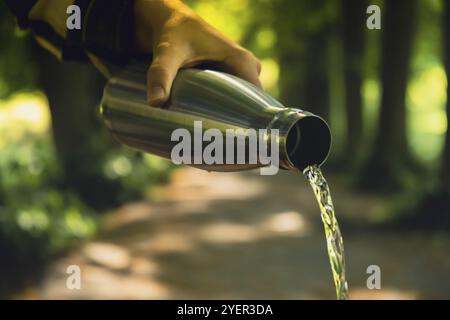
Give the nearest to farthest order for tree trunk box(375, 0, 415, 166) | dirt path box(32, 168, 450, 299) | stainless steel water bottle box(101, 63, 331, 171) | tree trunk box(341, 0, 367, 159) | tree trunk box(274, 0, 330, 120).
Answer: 1. stainless steel water bottle box(101, 63, 331, 171)
2. dirt path box(32, 168, 450, 299)
3. tree trunk box(375, 0, 415, 166)
4. tree trunk box(274, 0, 330, 120)
5. tree trunk box(341, 0, 367, 159)

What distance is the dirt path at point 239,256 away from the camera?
7.83 meters

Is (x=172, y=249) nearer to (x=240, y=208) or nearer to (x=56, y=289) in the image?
(x=56, y=289)

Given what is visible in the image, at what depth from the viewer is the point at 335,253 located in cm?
158

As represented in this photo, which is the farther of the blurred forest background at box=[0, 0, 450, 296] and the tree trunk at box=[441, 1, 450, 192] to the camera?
the blurred forest background at box=[0, 0, 450, 296]

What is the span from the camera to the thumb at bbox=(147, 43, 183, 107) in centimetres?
122

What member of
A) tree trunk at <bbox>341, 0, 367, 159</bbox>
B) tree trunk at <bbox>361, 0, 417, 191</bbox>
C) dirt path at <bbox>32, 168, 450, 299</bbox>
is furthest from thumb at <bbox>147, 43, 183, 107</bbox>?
tree trunk at <bbox>341, 0, 367, 159</bbox>

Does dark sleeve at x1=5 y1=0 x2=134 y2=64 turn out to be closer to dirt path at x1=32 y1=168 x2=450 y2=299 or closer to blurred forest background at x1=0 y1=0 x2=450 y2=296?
dirt path at x1=32 y1=168 x2=450 y2=299

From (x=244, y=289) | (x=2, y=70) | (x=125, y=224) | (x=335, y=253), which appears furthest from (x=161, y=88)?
(x=2, y=70)

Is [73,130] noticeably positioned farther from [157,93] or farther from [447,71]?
[157,93]

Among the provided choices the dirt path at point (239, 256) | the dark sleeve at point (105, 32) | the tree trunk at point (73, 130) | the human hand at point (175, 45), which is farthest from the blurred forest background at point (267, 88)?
the human hand at point (175, 45)

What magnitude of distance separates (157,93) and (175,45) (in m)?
0.09

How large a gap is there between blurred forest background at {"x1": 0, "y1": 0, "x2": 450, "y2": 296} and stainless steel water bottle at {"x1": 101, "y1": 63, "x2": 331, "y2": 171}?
6.80 meters

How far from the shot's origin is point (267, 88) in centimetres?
1229

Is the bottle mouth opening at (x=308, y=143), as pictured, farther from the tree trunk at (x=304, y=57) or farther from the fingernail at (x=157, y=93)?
the tree trunk at (x=304, y=57)
